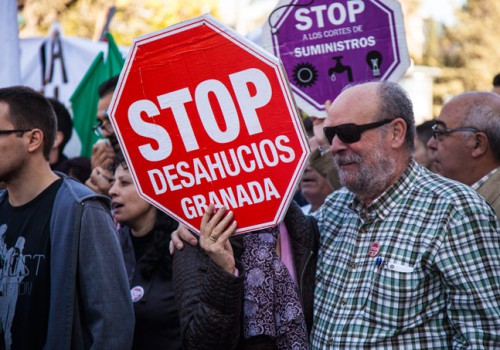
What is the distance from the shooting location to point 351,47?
408cm

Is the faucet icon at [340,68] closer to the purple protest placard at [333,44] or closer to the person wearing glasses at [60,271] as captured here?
the purple protest placard at [333,44]

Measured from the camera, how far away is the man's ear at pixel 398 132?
123 inches

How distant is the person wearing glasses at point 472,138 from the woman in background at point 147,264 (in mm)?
1580

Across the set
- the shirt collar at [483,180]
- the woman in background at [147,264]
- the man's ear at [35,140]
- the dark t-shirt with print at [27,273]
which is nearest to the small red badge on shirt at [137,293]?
the woman in background at [147,264]

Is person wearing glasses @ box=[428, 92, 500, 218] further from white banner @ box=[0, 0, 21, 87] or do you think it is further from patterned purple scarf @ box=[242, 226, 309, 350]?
white banner @ box=[0, 0, 21, 87]

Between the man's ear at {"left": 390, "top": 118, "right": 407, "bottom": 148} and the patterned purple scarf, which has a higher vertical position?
the man's ear at {"left": 390, "top": 118, "right": 407, "bottom": 148}

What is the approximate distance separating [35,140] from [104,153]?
1.26 m

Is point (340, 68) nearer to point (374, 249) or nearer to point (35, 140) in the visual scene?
point (374, 249)

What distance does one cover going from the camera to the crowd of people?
282 centimetres

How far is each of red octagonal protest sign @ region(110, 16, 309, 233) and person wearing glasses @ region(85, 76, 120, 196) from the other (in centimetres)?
166

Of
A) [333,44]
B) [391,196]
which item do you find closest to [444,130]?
[333,44]

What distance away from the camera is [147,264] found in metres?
3.93

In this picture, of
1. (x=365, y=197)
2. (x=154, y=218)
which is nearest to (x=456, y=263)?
(x=365, y=197)

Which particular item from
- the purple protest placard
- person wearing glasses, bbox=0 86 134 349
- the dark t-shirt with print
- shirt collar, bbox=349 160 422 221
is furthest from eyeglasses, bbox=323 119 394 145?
the dark t-shirt with print
